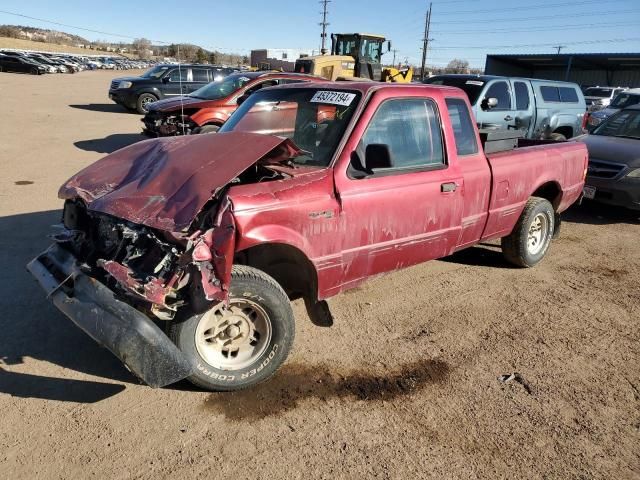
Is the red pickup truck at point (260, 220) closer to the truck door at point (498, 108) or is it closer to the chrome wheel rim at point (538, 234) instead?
the chrome wheel rim at point (538, 234)

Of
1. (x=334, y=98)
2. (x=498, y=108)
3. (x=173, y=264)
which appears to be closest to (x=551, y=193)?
(x=334, y=98)

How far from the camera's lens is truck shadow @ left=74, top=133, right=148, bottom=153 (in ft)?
37.2

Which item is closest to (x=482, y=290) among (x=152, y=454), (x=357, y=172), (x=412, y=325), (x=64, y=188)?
(x=412, y=325)

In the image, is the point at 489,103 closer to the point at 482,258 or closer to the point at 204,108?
the point at 482,258

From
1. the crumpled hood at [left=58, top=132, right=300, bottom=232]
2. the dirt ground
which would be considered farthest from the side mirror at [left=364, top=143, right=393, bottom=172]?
the dirt ground

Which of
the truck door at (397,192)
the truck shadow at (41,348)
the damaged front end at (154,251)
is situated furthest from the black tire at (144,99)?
the truck door at (397,192)

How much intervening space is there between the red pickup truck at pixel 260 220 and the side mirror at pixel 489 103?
517 cm

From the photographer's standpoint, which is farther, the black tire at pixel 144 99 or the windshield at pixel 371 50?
the windshield at pixel 371 50

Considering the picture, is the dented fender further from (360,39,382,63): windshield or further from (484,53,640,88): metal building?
(484,53,640,88): metal building

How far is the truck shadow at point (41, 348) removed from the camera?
312 centimetres

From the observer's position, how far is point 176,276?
274cm

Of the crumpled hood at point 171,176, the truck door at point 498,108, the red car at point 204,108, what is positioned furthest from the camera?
the red car at point 204,108

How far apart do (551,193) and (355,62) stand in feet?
51.8

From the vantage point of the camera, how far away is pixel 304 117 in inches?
162
